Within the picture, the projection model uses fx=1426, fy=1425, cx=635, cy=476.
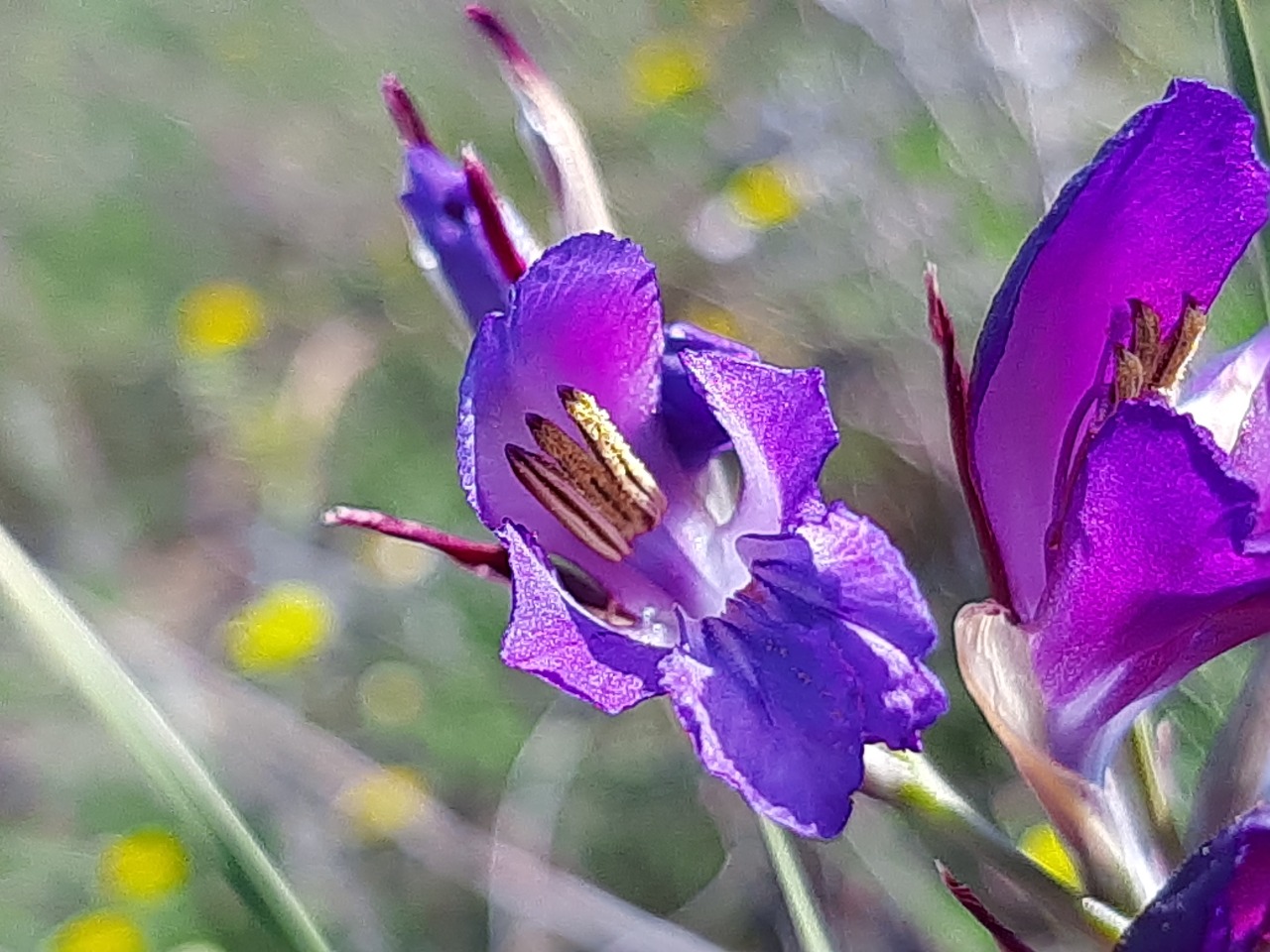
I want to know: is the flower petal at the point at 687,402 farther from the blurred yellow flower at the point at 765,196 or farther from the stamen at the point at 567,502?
the blurred yellow flower at the point at 765,196

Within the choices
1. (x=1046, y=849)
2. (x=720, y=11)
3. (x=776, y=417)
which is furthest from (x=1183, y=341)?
(x=720, y=11)

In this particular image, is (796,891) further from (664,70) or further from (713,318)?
(664,70)

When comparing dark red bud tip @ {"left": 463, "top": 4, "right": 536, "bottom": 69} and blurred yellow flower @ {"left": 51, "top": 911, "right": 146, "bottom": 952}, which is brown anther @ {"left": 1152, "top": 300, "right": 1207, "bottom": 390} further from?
blurred yellow flower @ {"left": 51, "top": 911, "right": 146, "bottom": 952}

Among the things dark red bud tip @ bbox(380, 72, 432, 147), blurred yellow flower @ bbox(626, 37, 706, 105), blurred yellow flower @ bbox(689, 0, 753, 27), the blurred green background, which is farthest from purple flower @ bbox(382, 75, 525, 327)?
blurred yellow flower @ bbox(689, 0, 753, 27)

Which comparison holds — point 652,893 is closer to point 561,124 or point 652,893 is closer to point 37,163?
point 561,124

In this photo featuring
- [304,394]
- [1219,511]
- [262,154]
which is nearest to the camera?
[1219,511]

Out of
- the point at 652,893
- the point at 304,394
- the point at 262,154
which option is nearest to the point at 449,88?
the point at 262,154
